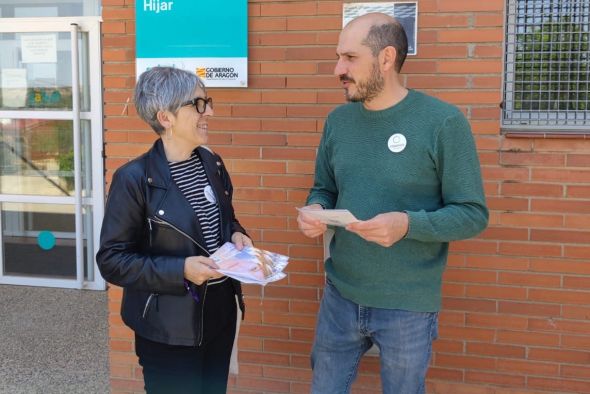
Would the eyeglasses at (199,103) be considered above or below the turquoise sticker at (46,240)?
above

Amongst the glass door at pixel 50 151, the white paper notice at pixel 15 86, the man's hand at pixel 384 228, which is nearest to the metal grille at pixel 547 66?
the man's hand at pixel 384 228

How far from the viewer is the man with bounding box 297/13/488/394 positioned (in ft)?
Result: 7.57

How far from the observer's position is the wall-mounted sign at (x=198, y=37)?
349 centimetres

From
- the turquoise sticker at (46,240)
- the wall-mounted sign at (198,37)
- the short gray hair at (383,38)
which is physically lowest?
the turquoise sticker at (46,240)

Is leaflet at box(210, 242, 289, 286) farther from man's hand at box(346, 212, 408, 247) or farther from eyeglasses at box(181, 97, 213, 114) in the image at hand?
eyeglasses at box(181, 97, 213, 114)

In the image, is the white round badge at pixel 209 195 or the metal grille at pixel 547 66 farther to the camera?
the metal grille at pixel 547 66

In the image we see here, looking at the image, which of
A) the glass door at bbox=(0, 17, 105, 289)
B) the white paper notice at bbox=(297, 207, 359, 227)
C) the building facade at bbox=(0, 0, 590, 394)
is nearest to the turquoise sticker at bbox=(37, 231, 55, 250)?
the glass door at bbox=(0, 17, 105, 289)

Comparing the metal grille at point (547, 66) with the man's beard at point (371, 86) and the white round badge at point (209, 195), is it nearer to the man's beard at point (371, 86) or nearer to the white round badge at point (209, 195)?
the man's beard at point (371, 86)

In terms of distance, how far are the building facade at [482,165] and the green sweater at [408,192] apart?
3.19 ft

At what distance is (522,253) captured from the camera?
3.34 m

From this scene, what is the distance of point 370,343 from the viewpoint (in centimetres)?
264

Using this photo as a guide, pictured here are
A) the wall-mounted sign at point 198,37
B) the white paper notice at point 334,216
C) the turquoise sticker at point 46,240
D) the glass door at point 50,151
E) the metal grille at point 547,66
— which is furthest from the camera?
the turquoise sticker at point 46,240

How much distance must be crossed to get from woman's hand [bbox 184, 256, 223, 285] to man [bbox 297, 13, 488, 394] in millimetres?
386

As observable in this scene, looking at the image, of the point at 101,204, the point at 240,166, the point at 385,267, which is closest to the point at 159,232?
the point at 385,267
